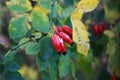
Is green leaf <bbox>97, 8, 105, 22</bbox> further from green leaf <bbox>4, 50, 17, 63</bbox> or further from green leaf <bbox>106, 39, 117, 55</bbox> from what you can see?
green leaf <bbox>4, 50, 17, 63</bbox>

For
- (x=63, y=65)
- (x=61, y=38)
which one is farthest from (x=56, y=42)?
(x=63, y=65)

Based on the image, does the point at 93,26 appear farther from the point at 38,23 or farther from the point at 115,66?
the point at 38,23

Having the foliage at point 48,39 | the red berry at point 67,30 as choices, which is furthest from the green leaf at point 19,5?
the red berry at point 67,30

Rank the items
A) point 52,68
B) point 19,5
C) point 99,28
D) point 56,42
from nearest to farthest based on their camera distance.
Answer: point 56,42, point 52,68, point 19,5, point 99,28

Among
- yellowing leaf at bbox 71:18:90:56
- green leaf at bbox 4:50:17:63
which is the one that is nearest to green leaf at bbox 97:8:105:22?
yellowing leaf at bbox 71:18:90:56

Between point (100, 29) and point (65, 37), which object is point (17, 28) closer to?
point (65, 37)

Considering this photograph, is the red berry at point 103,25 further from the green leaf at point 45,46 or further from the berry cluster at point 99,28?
the green leaf at point 45,46

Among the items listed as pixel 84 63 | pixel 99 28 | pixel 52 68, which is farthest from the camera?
pixel 99 28
